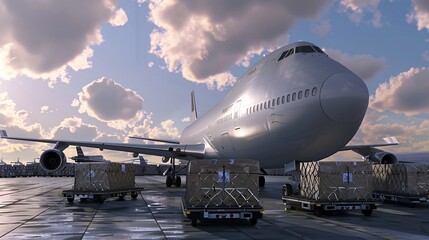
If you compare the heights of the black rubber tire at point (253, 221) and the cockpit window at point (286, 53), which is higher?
the cockpit window at point (286, 53)

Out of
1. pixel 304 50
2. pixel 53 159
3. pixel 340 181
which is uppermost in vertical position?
pixel 304 50

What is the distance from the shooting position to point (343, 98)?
14477 millimetres

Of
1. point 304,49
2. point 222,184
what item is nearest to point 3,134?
point 304,49

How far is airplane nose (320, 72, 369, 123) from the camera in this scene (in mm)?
14523

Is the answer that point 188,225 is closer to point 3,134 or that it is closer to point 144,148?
point 144,148

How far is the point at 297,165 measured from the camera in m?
17.6

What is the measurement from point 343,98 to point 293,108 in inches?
82.5

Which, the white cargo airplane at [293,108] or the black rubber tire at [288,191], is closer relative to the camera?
the white cargo airplane at [293,108]

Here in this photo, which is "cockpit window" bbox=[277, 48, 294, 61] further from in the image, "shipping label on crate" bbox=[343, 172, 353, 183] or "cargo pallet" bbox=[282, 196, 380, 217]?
"cargo pallet" bbox=[282, 196, 380, 217]

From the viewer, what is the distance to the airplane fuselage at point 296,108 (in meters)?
14.8

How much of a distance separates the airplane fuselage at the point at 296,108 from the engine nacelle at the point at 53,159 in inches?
496

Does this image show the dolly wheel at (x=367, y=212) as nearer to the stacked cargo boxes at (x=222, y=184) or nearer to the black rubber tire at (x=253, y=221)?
the stacked cargo boxes at (x=222, y=184)

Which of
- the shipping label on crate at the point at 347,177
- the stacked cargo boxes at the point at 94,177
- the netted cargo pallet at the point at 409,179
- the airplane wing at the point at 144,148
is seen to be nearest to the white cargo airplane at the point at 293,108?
the shipping label on crate at the point at 347,177

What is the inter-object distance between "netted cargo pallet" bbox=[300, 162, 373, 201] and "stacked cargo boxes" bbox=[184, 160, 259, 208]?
3.64 m
